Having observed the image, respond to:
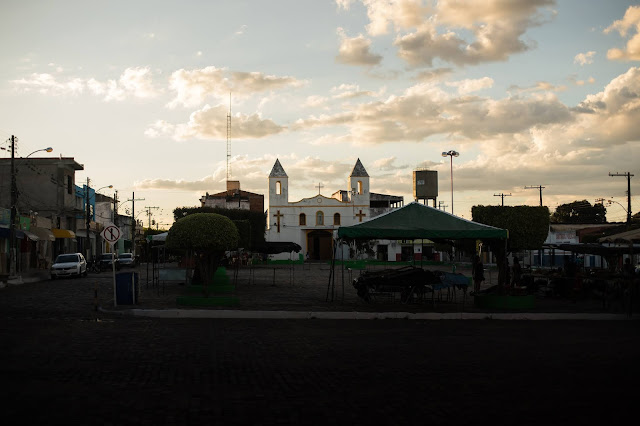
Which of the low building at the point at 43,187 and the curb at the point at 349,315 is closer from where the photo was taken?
the curb at the point at 349,315

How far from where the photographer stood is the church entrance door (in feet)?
306

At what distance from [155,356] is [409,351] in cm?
424

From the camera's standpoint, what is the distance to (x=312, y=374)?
938 centimetres

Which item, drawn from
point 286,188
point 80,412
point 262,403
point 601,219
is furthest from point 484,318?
point 601,219

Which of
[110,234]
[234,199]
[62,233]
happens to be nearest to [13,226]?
[62,233]

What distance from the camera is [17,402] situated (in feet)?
24.0

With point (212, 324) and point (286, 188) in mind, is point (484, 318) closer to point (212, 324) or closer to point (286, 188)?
point (212, 324)

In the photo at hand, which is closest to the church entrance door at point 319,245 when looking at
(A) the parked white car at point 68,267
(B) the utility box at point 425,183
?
(B) the utility box at point 425,183

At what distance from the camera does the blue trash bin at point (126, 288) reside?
20656mm

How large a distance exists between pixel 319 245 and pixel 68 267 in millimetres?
56150

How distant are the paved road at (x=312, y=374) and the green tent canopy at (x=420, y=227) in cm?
426

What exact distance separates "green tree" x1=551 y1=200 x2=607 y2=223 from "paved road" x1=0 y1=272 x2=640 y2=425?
364 ft

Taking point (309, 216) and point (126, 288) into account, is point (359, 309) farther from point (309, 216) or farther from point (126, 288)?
point (309, 216)

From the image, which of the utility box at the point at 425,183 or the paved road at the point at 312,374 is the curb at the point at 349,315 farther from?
the utility box at the point at 425,183
